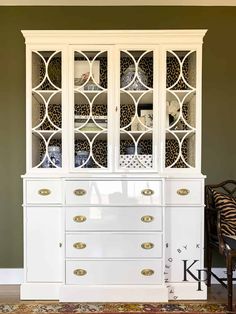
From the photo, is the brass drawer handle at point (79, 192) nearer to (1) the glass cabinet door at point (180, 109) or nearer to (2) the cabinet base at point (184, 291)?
(1) the glass cabinet door at point (180, 109)

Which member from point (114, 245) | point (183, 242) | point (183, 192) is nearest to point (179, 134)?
point (183, 192)

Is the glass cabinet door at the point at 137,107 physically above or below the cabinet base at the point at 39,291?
above

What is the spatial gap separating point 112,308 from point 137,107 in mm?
1615

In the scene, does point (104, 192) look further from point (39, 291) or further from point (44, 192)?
point (39, 291)

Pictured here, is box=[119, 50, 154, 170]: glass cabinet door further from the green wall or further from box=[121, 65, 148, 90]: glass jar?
the green wall

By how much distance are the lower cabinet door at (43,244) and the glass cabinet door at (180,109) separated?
108 cm

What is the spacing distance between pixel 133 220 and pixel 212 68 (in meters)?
1.62

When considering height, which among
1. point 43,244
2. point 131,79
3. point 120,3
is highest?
point 120,3

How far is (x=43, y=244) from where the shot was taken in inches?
102

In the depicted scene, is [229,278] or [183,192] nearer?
[229,278]

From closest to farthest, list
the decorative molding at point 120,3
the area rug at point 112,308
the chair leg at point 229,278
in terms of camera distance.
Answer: the chair leg at point 229,278, the area rug at point 112,308, the decorative molding at point 120,3

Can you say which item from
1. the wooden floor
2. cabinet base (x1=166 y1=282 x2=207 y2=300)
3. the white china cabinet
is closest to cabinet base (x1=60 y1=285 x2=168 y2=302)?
the white china cabinet

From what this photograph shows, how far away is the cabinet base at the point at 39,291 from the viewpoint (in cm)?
258

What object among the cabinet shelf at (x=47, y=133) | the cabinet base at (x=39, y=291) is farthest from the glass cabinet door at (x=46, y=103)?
the cabinet base at (x=39, y=291)
